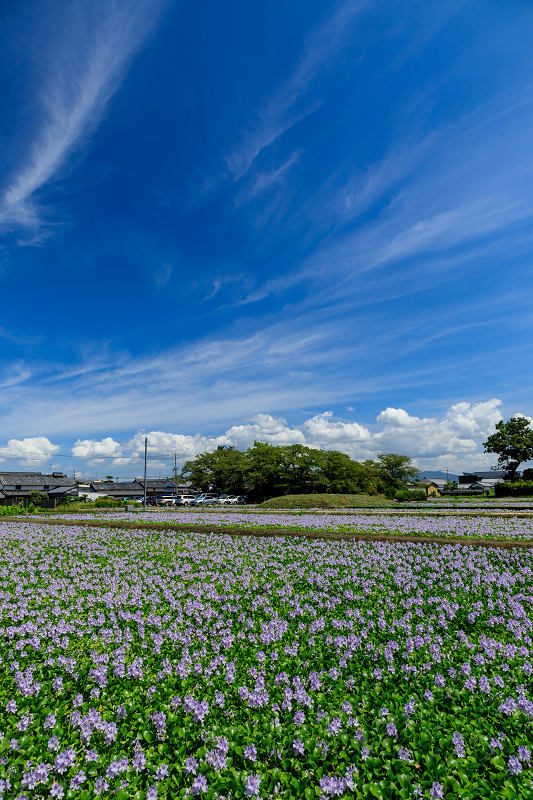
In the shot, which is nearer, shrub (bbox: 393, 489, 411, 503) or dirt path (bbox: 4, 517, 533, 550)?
dirt path (bbox: 4, 517, 533, 550)

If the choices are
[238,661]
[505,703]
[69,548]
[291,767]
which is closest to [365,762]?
[291,767]

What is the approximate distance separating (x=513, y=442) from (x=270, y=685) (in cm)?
7569

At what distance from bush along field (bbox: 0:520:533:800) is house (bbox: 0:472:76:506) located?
63.5m

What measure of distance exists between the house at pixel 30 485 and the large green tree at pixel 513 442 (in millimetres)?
71948

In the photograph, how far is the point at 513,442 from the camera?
67.6 meters

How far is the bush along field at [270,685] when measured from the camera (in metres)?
3.14

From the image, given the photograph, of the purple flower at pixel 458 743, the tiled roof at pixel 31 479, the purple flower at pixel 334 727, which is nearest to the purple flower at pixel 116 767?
the purple flower at pixel 334 727

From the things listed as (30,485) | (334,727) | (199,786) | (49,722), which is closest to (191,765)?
(199,786)

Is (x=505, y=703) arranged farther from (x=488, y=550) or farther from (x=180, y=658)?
(x=488, y=550)

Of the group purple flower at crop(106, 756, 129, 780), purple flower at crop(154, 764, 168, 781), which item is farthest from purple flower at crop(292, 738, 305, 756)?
purple flower at crop(106, 756, 129, 780)

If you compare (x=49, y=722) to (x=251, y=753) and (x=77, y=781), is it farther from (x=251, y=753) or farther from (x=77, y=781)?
(x=251, y=753)

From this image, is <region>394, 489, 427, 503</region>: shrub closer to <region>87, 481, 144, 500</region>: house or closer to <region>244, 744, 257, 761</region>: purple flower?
<region>244, 744, 257, 761</region>: purple flower

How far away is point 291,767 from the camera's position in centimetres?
324

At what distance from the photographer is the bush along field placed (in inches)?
124
